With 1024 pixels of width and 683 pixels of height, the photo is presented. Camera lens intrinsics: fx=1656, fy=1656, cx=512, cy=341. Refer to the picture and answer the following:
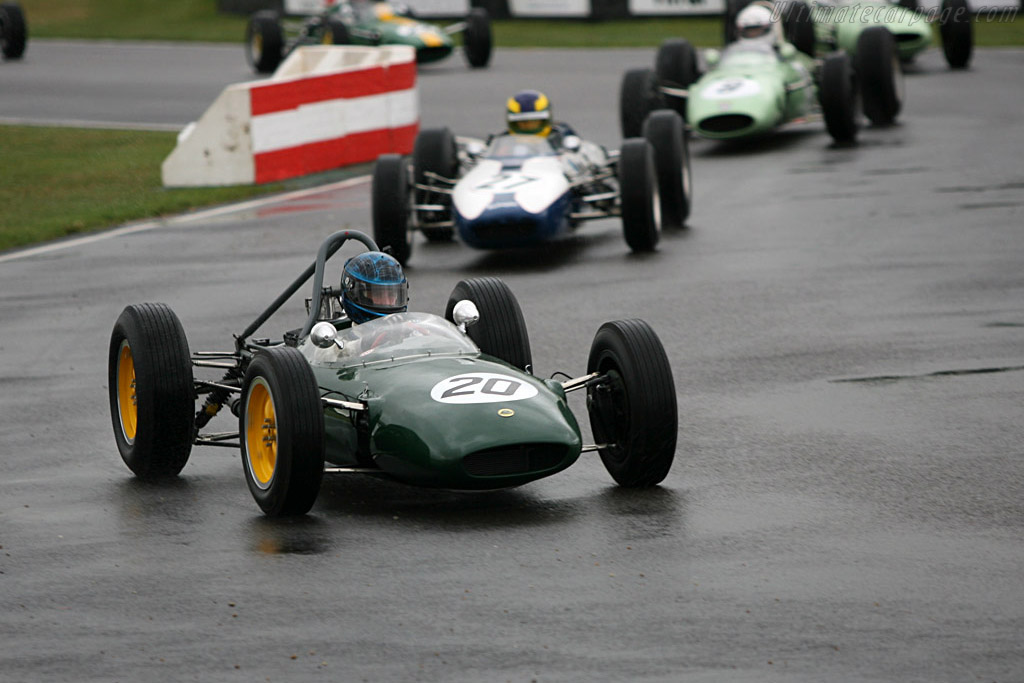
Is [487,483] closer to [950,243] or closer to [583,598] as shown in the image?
[583,598]

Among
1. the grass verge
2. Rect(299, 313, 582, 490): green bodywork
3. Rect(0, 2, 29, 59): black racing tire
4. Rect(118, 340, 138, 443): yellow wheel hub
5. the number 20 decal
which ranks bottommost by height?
the grass verge

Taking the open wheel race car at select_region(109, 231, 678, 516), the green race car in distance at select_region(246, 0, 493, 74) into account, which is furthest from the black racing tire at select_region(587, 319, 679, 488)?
the green race car in distance at select_region(246, 0, 493, 74)

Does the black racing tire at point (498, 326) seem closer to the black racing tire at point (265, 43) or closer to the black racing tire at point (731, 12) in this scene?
the black racing tire at point (731, 12)

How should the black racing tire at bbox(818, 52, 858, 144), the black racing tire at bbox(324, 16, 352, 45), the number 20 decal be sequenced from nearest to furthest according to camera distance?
1. the number 20 decal
2. the black racing tire at bbox(818, 52, 858, 144)
3. the black racing tire at bbox(324, 16, 352, 45)

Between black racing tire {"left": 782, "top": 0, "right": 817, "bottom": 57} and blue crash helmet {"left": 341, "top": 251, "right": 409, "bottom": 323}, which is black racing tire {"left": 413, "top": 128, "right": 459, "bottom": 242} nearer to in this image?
blue crash helmet {"left": 341, "top": 251, "right": 409, "bottom": 323}

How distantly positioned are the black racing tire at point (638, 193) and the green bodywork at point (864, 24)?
10.6 meters

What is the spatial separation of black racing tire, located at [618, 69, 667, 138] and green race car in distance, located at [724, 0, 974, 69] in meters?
3.34

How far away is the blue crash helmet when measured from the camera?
8.53 metres

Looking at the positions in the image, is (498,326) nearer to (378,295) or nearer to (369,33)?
(378,295)

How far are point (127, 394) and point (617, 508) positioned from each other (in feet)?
9.33

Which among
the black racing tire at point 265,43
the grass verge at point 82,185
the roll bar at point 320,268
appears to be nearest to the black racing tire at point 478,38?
the black racing tire at point 265,43

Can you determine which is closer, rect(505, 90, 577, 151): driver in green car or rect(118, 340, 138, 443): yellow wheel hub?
rect(118, 340, 138, 443): yellow wheel hub

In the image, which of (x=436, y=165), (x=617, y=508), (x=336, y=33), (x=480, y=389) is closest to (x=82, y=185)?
(x=436, y=165)

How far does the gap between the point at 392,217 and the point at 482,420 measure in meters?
7.14
